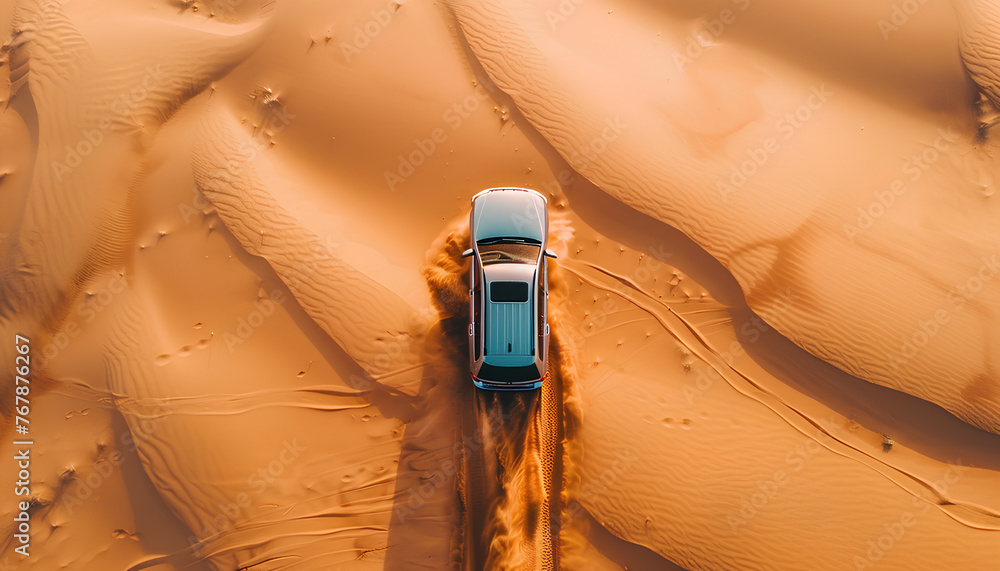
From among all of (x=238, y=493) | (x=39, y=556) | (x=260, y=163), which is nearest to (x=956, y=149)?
(x=260, y=163)

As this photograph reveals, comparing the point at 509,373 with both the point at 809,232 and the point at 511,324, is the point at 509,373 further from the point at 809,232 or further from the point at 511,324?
the point at 809,232

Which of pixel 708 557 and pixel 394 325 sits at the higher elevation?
pixel 394 325

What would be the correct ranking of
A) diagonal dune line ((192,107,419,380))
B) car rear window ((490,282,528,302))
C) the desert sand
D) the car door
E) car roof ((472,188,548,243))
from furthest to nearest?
1. diagonal dune line ((192,107,419,380))
2. the desert sand
3. car roof ((472,188,548,243))
4. the car door
5. car rear window ((490,282,528,302))

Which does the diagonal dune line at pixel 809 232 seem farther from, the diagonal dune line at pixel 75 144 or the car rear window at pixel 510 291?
the diagonal dune line at pixel 75 144

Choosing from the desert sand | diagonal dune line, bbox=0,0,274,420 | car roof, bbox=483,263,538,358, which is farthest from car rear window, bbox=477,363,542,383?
diagonal dune line, bbox=0,0,274,420

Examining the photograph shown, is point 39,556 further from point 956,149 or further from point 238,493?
point 956,149

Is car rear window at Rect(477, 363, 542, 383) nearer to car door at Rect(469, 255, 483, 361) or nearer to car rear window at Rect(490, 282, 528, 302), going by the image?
car door at Rect(469, 255, 483, 361)

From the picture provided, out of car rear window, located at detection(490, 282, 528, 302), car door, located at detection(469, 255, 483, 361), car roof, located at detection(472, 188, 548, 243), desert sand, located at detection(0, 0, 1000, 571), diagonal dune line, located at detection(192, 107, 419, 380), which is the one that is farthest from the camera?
diagonal dune line, located at detection(192, 107, 419, 380)
